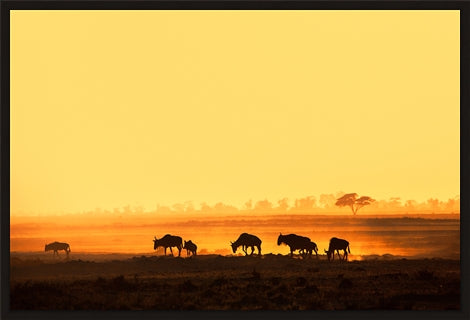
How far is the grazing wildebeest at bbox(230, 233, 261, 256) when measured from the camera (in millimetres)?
15203

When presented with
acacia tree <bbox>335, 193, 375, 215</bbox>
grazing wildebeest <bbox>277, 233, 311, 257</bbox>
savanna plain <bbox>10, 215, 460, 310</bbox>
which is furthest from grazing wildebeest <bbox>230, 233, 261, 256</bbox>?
acacia tree <bbox>335, 193, 375, 215</bbox>

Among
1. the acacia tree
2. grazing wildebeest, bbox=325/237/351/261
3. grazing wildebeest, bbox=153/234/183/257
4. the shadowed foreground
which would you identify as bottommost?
the shadowed foreground

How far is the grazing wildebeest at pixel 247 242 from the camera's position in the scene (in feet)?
49.9

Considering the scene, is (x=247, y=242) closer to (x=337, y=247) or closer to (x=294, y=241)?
(x=294, y=241)

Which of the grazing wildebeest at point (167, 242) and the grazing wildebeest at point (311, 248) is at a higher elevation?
the grazing wildebeest at point (167, 242)

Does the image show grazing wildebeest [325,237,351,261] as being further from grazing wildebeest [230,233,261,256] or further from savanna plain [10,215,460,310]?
grazing wildebeest [230,233,261,256]

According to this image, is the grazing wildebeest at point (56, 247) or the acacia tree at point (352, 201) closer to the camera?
the grazing wildebeest at point (56, 247)

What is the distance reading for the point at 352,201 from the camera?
15.6 m

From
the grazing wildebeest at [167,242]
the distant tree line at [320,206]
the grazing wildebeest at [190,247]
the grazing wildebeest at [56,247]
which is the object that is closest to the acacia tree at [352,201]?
the distant tree line at [320,206]

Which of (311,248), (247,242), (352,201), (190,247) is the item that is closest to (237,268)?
(247,242)

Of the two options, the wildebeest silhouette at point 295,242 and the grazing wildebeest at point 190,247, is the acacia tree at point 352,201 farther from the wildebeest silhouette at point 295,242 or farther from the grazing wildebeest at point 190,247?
the grazing wildebeest at point 190,247

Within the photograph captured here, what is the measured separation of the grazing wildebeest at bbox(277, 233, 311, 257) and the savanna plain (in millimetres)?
77

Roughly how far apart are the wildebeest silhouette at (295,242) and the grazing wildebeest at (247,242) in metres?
0.32

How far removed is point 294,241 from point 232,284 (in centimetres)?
102
